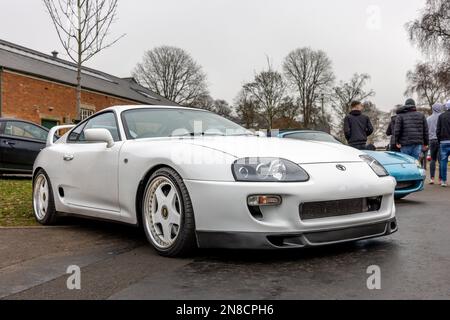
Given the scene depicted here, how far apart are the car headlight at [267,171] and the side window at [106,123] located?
1.59 meters

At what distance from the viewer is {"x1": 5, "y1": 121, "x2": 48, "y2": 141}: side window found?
10.7 m

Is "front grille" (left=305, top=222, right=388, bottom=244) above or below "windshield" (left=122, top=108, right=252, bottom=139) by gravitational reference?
below

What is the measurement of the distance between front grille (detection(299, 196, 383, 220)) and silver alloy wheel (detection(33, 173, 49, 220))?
126 inches

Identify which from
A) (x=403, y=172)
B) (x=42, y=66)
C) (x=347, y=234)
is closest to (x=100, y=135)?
(x=347, y=234)

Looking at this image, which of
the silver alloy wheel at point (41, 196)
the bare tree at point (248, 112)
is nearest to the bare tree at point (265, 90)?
the bare tree at point (248, 112)

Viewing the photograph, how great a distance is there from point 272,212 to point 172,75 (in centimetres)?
5587

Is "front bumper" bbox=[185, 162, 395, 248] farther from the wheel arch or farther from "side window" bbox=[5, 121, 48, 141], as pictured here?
"side window" bbox=[5, 121, 48, 141]

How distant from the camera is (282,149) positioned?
12.0 ft

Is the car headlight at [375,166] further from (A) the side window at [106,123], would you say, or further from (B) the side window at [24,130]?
(B) the side window at [24,130]

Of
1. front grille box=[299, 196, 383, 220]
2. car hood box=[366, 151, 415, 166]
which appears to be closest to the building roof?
car hood box=[366, 151, 415, 166]

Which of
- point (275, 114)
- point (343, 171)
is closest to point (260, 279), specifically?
point (343, 171)

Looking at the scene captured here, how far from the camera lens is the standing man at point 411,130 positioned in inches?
360

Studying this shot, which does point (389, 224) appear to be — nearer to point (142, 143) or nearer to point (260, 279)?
point (260, 279)
